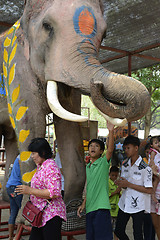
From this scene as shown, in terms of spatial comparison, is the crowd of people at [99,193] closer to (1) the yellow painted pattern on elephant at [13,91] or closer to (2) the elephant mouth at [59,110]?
(2) the elephant mouth at [59,110]

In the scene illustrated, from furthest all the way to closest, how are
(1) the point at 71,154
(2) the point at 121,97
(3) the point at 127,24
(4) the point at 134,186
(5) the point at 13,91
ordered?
(3) the point at 127,24 < (1) the point at 71,154 < (5) the point at 13,91 < (4) the point at 134,186 < (2) the point at 121,97

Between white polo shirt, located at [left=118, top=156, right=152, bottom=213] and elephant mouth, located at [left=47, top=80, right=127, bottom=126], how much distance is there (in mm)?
1088

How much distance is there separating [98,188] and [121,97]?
116cm

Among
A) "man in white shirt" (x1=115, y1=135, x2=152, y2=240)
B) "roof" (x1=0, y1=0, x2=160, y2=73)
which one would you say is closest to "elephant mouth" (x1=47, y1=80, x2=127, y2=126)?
"man in white shirt" (x1=115, y1=135, x2=152, y2=240)

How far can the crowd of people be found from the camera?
9.18 ft

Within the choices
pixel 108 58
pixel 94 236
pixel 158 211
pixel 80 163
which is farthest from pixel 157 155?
pixel 108 58

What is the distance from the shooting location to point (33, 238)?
296 cm

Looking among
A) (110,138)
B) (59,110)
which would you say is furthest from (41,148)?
(110,138)

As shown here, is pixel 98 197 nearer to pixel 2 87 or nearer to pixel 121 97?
pixel 121 97

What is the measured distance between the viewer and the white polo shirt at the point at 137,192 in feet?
11.4

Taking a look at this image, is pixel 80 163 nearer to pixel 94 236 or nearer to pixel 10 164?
pixel 94 236

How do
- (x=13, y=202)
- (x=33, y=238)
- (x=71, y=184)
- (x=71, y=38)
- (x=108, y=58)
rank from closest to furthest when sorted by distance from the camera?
1. (x=33, y=238)
2. (x=71, y=38)
3. (x=71, y=184)
4. (x=13, y=202)
5. (x=108, y=58)

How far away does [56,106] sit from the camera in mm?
3047

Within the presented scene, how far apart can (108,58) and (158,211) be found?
491 cm
